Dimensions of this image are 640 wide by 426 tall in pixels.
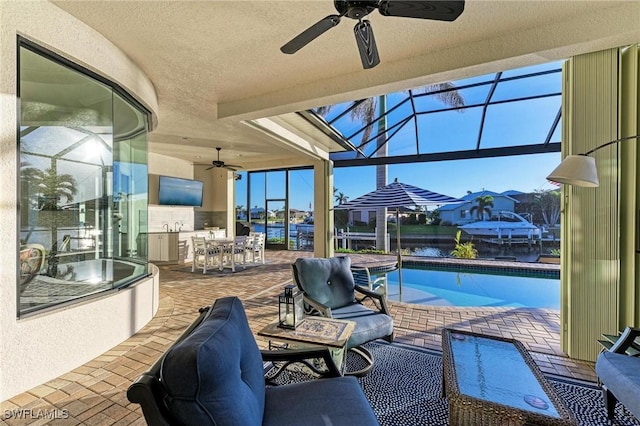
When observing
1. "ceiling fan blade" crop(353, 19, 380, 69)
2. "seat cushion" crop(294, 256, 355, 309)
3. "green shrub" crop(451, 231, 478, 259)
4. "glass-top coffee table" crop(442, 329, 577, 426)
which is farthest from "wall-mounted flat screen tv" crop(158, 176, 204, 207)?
"green shrub" crop(451, 231, 478, 259)

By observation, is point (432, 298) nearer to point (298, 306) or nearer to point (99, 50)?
point (298, 306)

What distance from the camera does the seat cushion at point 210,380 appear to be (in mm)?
886

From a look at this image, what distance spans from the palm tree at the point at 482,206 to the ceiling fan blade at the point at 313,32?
8.84 meters

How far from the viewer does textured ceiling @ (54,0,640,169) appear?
2.36 meters

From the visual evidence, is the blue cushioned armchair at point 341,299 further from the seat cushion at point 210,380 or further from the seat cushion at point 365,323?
the seat cushion at point 210,380

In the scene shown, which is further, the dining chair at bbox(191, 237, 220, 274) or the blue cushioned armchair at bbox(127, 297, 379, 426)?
the dining chair at bbox(191, 237, 220, 274)

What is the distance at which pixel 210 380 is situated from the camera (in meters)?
0.93

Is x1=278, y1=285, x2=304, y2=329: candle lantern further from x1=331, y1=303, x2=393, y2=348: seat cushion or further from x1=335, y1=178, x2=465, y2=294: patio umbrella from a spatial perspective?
x1=335, y1=178, x2=465, y2=294: patio umbrella

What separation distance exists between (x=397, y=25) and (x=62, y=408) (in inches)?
152

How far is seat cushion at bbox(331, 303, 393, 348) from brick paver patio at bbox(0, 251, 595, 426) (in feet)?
1.93

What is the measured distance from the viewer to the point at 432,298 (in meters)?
5.59

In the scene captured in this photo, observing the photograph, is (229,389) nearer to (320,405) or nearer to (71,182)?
(320,405)

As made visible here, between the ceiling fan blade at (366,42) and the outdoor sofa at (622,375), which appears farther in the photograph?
the ceiling fan blade at (366,42)

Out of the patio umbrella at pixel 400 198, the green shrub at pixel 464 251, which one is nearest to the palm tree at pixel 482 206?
the green shrub at pixel 464 251
